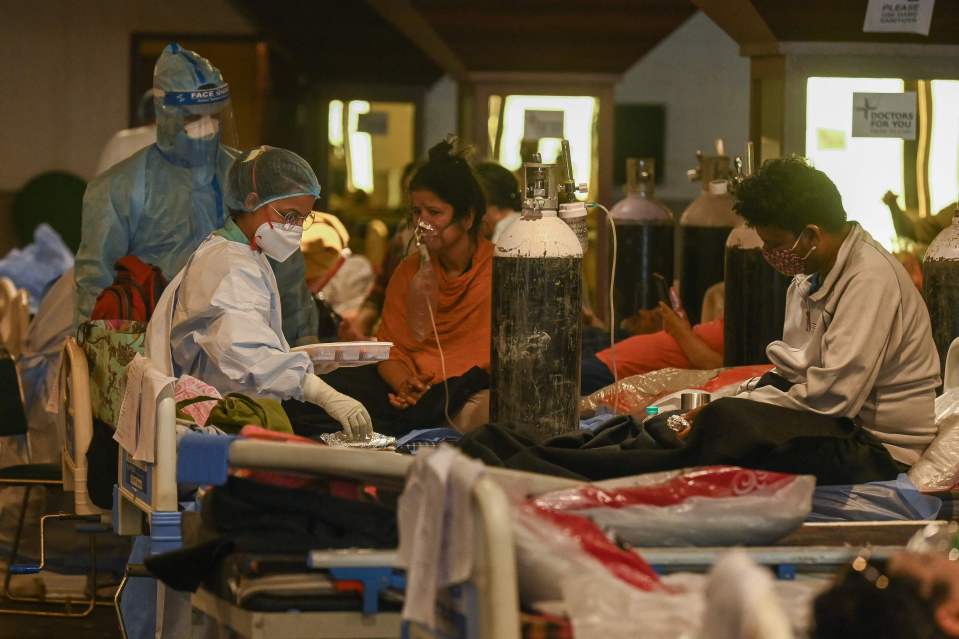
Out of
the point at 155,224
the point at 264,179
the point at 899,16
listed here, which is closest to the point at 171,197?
the point at 155,224

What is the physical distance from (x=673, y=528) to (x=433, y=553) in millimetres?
653

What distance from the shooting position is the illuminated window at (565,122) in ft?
29.3

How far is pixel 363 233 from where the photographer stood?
12.4m

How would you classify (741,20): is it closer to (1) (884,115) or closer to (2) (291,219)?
(1) (884,115)

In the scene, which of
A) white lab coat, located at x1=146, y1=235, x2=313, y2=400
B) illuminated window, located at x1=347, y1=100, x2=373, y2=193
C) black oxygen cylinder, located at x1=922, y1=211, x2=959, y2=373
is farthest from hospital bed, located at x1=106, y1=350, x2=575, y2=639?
illuminated window, located at x1=347, y1=100, x2=373, y2=193

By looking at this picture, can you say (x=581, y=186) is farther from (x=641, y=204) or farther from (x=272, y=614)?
(x=641, y=204)

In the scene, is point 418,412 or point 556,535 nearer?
A: point 556,535

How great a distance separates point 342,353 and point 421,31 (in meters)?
4.87

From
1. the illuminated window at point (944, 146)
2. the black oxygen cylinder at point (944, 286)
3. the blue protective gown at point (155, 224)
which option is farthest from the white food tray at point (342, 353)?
the illuminated window at point (944, 146)

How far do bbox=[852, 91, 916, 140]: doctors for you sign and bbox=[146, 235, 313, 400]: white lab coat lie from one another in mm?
2766

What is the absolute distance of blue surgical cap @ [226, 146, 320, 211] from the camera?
4.08 m

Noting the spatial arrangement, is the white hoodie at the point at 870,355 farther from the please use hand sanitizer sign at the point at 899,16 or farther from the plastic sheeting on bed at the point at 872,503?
the please use hand sanitizer sign at the point at 899,16

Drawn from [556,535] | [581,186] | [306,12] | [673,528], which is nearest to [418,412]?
[581,186]

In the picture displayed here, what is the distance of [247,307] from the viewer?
3875mm
